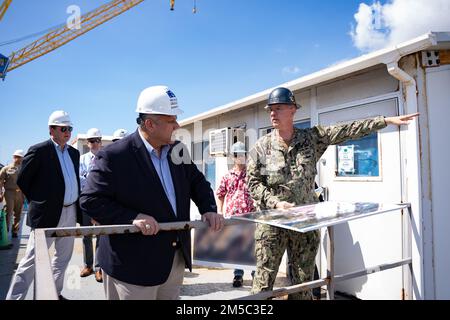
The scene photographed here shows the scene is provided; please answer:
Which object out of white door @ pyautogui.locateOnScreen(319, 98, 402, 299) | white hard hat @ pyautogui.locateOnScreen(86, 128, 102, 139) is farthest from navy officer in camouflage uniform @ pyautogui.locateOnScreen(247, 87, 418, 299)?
white hard hat @ pyautogui.locateOnScreen(86, 128, 102, 139)

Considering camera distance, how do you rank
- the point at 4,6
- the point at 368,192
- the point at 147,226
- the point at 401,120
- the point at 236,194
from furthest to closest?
the point at 4,6, the point at 236,194, the point at 368,192, the point at 401,120, the point at 147,226

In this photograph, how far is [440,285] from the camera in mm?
3354

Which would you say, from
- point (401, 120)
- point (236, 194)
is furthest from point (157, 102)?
point (236, 194)

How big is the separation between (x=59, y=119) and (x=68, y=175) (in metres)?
0.64

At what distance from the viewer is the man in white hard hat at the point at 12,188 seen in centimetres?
809

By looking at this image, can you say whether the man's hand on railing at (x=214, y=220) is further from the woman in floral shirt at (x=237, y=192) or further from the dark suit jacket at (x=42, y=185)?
the woman in floral shirt at (x=237, y=192)

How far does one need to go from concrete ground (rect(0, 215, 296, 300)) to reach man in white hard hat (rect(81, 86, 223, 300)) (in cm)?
241

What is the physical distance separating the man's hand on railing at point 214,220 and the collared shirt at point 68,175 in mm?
2258

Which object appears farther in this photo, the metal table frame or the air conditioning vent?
the air conditioning vent

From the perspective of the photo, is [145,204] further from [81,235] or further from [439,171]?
[439,171]

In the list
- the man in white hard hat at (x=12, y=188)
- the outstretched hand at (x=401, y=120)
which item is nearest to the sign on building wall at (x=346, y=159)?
the outstretched hand at (x=401, y=120)

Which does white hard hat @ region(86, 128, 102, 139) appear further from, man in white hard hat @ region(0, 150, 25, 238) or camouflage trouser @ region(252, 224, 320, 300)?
man in white hard hat @ region(0, 150, 25, 238)

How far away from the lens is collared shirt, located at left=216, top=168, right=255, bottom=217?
4566mm

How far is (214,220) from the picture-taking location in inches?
82.0
